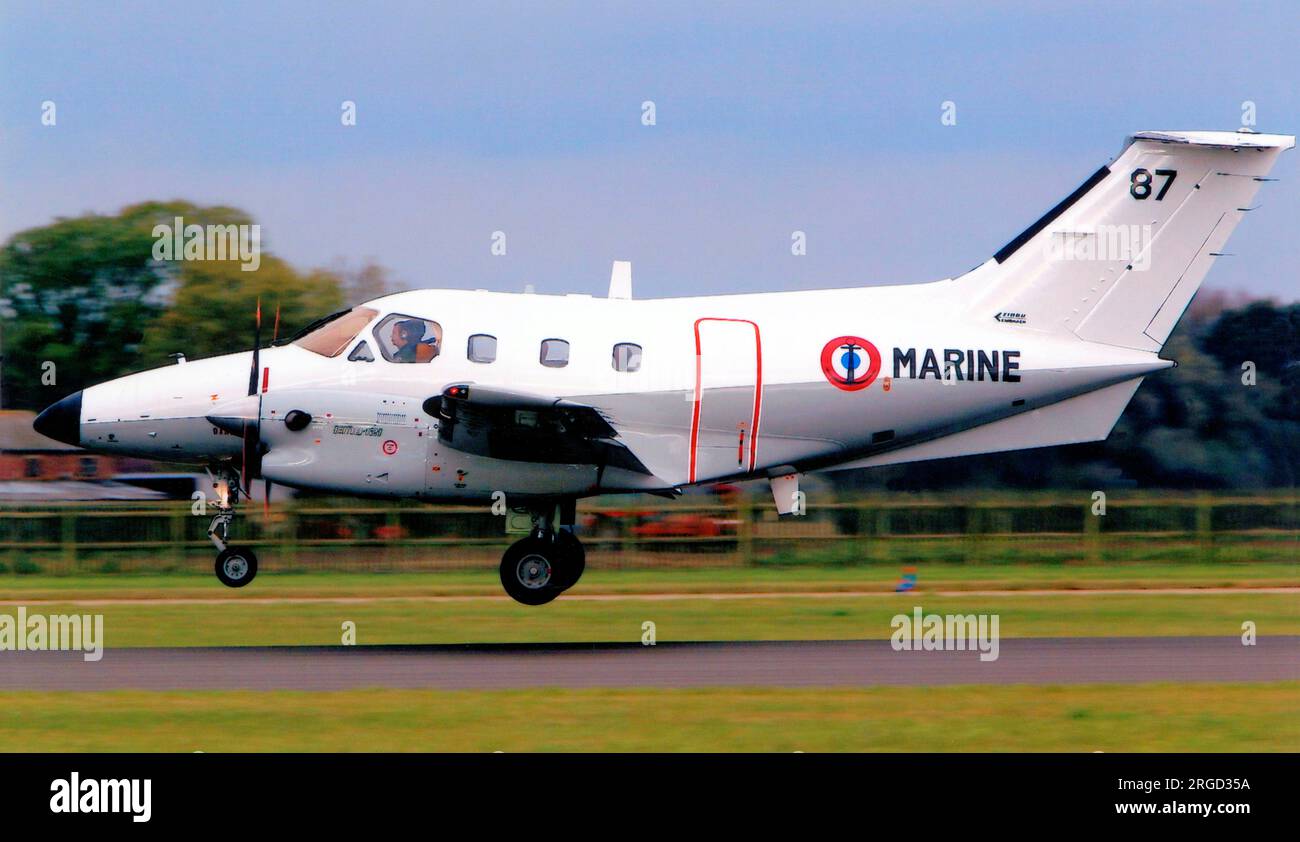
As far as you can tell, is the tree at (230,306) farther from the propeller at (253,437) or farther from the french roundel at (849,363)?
the french roundel at (849,363)

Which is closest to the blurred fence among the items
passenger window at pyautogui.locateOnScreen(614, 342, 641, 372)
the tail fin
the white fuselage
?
the tail fin

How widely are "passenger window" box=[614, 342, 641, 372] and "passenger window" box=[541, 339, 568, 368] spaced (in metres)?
0.49

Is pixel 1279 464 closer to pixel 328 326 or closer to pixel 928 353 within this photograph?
pixel 928 353

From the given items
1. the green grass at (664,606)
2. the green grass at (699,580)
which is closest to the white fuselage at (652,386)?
the green grass at (664,606)

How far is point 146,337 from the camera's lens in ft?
82.2

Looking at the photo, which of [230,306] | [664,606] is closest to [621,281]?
[664,606]

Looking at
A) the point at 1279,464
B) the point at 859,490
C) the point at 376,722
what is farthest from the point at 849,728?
the point at 1279,464

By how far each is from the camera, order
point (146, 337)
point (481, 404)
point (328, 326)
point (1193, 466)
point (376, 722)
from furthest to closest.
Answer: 1. point (146, 337)
2. point (1193, 466)
3. point (328, 326)
4. point (481, 404)
5. point (376, 722)

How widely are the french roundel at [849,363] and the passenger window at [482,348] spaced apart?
3.23 meters

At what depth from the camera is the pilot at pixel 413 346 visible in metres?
13.9

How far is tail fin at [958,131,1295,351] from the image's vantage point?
1482cm

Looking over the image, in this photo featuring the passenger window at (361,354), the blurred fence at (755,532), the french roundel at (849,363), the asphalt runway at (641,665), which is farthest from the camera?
the blurred fence at (755,532)

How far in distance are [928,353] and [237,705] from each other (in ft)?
24.7

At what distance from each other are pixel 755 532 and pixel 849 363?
8348 millimetres
